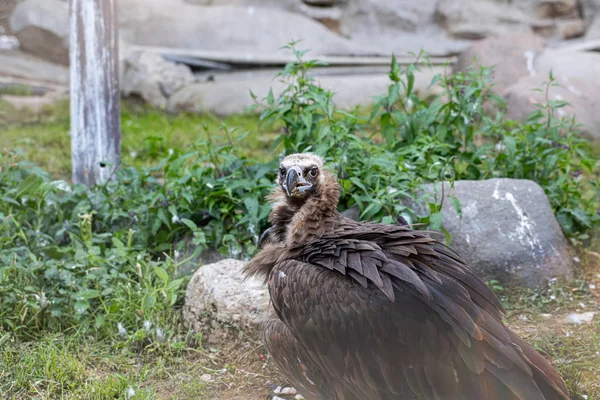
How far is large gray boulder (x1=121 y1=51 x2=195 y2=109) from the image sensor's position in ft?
28.9

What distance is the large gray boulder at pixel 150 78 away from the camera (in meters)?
8.80

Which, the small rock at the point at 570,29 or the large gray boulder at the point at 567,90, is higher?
the small rock at the point at 570,29

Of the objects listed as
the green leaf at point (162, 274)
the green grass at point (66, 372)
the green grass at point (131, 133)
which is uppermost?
the green leaf at point (162, 274)

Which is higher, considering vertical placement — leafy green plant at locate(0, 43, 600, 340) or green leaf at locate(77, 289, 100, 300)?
leafy green plant at locate(0, 43, 600, 340)

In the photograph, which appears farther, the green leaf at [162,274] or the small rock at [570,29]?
the small rock at [570,29]

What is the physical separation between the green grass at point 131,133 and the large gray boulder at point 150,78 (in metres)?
0.18

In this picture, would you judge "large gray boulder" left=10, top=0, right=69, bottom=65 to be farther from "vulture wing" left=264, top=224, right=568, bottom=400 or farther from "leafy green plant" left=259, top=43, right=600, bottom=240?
"vulture wing" left=264, top=224, right=568, bottom=400

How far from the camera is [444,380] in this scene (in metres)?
2.67

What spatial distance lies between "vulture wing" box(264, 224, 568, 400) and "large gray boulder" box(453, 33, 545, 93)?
5798 mm

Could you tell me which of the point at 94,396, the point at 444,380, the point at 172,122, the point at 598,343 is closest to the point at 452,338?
the point at 444,380

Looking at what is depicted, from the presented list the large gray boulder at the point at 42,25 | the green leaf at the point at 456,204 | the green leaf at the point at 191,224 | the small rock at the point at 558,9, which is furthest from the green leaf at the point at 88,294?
the small rock at the point at 558,9

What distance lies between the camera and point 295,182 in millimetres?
3281

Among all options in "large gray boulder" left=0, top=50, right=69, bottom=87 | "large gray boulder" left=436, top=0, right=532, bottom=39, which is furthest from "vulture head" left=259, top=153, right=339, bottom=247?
"large gray boulder" left=436, top=0, right=532, bottom=39

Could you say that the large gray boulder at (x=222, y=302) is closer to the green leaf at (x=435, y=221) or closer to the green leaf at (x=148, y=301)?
the green leaf at (x=148, y=301)
